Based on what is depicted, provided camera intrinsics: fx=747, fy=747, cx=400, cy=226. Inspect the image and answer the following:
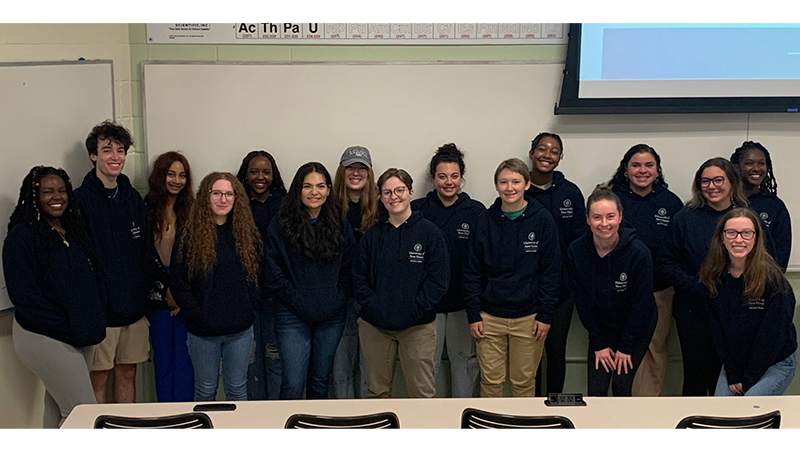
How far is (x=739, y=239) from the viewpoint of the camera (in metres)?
3.17

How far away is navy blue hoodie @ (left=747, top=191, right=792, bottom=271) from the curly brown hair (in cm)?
260

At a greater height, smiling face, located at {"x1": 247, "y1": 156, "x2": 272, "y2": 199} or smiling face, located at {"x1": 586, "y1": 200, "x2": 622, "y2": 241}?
smiling face, located at {"x1": 247, "y1": 156, "x2": 272, "y2": 199}

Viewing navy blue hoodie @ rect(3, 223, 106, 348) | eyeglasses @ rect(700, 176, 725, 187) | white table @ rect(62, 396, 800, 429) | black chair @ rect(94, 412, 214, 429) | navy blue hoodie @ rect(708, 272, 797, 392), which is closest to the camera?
black chair @ rect(94, 412, 214, 429)

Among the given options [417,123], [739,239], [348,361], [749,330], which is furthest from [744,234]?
[348,361]

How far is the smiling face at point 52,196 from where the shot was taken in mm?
3117

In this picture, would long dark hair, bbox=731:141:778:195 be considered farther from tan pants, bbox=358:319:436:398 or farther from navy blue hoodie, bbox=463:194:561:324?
tan pants, bbox=358:319:436:398

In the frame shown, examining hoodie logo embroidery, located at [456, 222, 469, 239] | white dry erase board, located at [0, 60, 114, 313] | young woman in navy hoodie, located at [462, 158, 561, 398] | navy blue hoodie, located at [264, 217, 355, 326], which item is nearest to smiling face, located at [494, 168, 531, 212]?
young woman in navy hoodie, located at [462, 158, 561, 398]

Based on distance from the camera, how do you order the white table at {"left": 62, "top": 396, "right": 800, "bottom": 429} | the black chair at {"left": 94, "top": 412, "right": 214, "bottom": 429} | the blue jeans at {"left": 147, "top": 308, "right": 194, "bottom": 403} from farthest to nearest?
the blue jeans at {"left": 147, "top": 308, "right": 194, "bottom": 403} < the white table at {"left": 62, "top": 396, "right": 800, "bottom": 429} < the black chair at {"left": 94, "top": 412, "right": 214, "bottom": 429}

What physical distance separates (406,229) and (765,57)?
2184 millimetres

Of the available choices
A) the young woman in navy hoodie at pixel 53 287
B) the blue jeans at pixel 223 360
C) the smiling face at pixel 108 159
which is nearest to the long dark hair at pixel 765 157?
the blue jeans at pixel 223 360

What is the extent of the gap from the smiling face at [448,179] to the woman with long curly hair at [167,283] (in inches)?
49.3

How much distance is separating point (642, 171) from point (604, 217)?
654mm

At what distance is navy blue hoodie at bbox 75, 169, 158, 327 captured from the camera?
11.5ft
